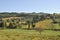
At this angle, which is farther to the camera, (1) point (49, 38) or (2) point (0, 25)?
(2) point (0, 25)

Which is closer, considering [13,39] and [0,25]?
[13,39]

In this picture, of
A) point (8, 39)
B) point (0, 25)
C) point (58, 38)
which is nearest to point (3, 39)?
point (8, 39)

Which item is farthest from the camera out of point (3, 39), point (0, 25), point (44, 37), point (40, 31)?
point (0, 25)

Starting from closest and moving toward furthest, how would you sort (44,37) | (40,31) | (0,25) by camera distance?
(44,37) → (40,31) → (0,25)

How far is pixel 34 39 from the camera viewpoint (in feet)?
131

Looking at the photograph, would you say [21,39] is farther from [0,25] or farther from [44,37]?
[0,25]

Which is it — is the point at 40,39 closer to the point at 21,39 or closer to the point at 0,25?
the point at 21,39

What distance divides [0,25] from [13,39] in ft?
123

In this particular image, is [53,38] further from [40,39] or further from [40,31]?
[40,31]

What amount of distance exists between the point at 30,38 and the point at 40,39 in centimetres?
218

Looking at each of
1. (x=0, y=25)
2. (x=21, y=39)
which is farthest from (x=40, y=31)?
(x=0, y=25)

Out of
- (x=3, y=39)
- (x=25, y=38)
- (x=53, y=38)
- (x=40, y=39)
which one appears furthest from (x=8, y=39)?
(x=53, y=38)

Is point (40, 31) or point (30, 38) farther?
point (40, 31)

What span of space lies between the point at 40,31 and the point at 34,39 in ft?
32.3
